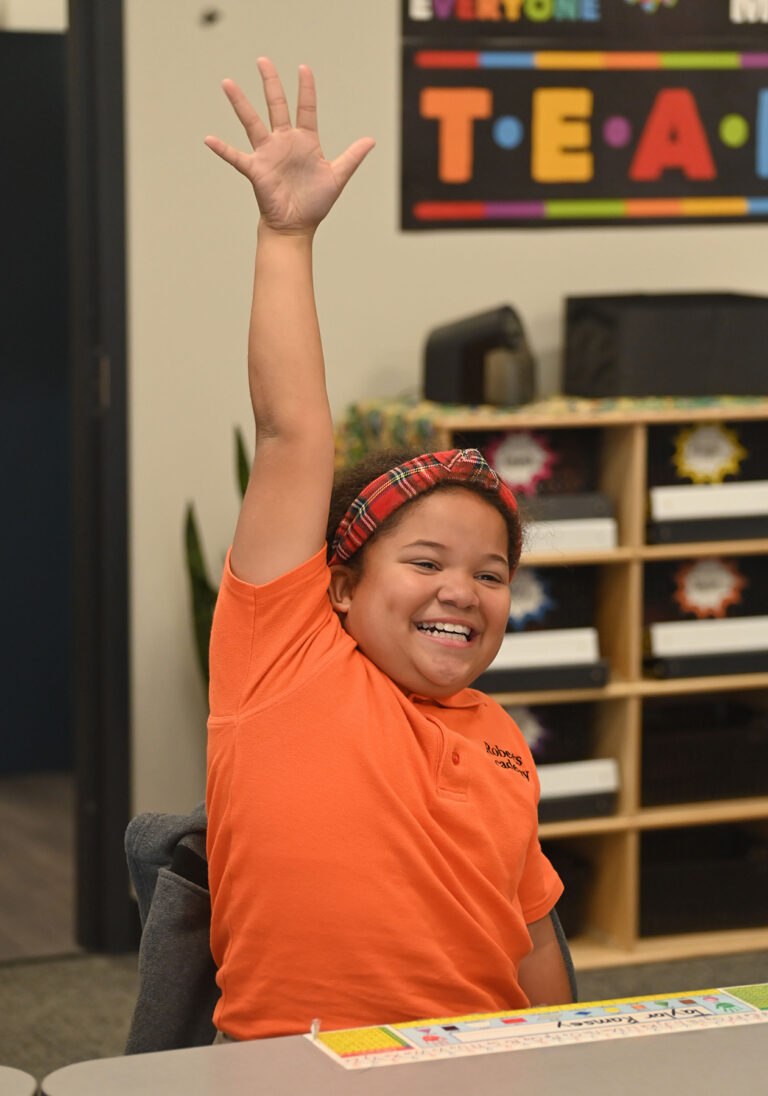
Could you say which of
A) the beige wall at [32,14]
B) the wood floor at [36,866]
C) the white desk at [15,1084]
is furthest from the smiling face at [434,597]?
the beige wall at [32,14]

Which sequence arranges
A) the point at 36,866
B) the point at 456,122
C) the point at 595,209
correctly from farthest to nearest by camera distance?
1. the point at 36,866
2. the point at 595,209
3. the point at 456,122

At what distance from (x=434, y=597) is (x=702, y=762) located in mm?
2129

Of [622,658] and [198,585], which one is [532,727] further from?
[198,585]

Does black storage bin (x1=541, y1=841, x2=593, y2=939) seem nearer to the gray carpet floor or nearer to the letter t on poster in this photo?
the gray carpet floor

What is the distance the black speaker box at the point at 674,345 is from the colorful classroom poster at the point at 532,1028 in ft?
6.90

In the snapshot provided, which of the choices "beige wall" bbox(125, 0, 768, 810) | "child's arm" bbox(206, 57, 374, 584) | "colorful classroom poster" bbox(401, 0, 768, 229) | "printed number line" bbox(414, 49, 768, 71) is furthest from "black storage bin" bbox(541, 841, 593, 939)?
"child's arm" bbox(206, 57, 374, 584)

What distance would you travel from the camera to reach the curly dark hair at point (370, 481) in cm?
137

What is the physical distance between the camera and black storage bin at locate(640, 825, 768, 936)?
3340 millimetres

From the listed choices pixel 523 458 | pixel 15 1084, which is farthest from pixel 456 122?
pixel 15 1084

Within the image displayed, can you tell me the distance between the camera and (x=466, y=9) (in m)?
3.31

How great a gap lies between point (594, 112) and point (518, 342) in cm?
68

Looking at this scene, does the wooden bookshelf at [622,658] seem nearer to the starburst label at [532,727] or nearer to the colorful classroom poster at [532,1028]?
the starburst label at [532,727]

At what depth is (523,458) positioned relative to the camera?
3.12m

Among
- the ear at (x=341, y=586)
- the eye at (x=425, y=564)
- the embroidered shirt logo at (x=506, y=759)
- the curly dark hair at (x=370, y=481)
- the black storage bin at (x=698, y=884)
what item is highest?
the curly dark hair at (x=370, y=481)
